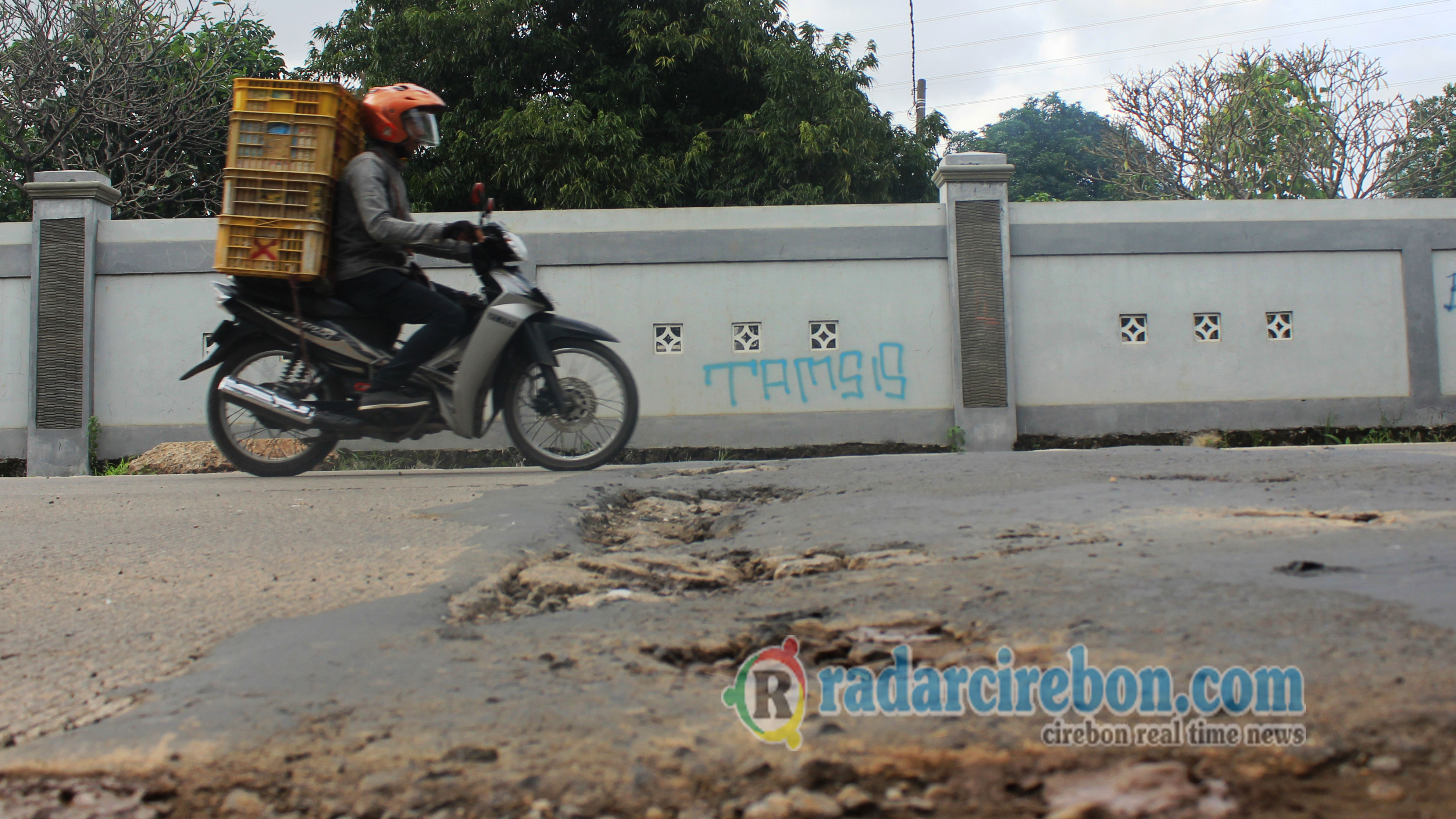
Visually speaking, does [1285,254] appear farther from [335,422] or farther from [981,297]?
[335,422]

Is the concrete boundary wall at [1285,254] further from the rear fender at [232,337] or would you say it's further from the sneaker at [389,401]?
the rear fender at [232,337]

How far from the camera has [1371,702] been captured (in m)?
1.13

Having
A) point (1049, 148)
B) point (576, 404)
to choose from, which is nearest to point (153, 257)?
point (576, 404)

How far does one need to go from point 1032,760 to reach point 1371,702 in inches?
16.7

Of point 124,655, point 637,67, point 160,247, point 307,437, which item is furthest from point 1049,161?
point 124,655

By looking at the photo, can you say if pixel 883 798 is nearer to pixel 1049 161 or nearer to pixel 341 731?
pixel 341 731

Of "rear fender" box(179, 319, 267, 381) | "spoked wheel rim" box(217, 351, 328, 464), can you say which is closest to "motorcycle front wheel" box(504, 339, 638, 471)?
"spoked wheel rim" box(217, 351, 328, 464)

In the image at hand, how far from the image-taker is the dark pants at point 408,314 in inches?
163

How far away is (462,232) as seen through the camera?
4105mm

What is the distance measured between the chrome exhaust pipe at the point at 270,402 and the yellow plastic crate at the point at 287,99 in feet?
3.95

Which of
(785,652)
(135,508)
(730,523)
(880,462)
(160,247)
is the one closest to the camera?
(785,652)

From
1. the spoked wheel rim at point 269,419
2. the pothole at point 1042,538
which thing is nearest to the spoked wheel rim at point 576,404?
the spoked wheel rim at point 269,419

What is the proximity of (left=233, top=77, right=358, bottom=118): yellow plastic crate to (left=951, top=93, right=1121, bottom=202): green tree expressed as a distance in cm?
2718

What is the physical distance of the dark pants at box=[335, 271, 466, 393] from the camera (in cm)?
415
